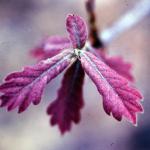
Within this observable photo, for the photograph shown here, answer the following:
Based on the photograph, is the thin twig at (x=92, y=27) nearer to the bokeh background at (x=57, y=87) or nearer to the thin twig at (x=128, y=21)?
the thin twig at (x=128, y=21)

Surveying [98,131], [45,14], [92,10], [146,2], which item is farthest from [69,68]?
[45,14]

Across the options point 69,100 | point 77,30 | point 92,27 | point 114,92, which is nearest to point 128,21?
point 92,27

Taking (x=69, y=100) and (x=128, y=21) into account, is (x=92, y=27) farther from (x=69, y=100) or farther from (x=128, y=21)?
(x=69, y=100)

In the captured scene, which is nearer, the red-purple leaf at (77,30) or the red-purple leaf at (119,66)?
the red-purple leaf at (77,30)

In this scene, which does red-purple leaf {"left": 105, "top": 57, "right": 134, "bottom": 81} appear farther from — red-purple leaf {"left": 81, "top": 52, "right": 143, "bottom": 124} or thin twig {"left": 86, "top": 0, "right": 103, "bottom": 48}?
red-purple leaf {"left": 81, "top": 52, "right": 143, "bottom": 124}

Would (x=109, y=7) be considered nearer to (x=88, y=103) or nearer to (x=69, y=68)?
(x=88, y=103)

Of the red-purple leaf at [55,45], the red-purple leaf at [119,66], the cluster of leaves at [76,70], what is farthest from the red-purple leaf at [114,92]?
the red-purple leaf at [119,66]

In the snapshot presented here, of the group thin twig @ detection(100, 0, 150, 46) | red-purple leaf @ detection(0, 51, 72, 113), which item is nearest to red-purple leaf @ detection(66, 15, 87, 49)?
red-purple leaf @ detection(0, 51, 72, 113)
